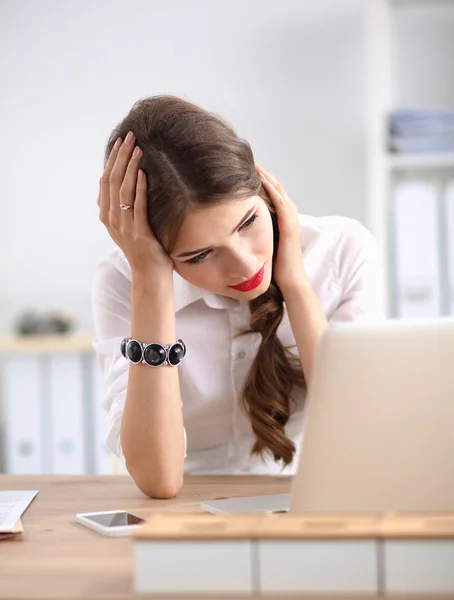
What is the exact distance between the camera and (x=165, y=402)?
1.29 m

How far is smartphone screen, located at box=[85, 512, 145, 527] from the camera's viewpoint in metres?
1.02

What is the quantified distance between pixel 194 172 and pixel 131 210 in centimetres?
14

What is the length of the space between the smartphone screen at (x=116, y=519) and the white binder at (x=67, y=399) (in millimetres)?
1920

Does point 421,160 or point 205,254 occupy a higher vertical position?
point 421,160

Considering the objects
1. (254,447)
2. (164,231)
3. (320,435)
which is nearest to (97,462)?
(254,447)

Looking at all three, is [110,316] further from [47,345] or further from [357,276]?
[47,345]

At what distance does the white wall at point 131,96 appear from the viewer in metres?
3.01

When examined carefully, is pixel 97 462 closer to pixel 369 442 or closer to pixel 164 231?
pixel 164 231

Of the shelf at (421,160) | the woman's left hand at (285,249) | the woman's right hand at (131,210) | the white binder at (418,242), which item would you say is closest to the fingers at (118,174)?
the woman's right hand at (131,210)

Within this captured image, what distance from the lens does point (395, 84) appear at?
2.87 metres

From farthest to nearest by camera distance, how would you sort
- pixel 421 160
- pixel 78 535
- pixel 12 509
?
1. pixel 421 160
2. pixel 12 509
3. pixel 78 535

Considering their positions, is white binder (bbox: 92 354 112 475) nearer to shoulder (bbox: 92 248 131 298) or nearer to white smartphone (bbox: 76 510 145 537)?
shoulder (bbox: 92 248 131 298)

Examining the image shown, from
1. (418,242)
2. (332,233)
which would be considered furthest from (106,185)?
(418,242)

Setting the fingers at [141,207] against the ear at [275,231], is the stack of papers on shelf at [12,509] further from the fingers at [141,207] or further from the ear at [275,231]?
the ear at [275,231]
